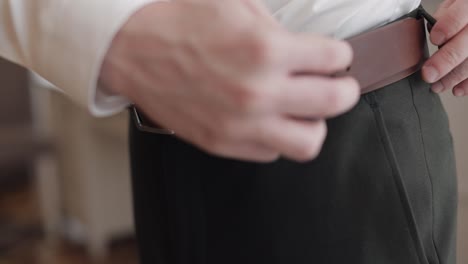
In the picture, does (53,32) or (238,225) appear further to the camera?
(238,225)

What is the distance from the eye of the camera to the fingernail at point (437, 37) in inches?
23.0

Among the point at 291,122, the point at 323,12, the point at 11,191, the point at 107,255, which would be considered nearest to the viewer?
the point at 291,122

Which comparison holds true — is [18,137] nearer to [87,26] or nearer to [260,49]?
[87,26]

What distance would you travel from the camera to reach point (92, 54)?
44 centimetres

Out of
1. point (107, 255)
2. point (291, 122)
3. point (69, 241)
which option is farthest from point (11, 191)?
point (291, 122)

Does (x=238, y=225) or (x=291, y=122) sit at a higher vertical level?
(x=291, y=122)

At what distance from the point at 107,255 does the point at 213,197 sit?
1.74m

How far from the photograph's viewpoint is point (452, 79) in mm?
605

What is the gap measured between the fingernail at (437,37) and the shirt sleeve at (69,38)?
0.95ft

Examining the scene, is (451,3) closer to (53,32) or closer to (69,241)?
(53,32)

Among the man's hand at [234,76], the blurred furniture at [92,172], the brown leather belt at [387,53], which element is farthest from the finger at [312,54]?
the blurred furniture at [92,172]

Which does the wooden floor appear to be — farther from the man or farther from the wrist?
the wrist

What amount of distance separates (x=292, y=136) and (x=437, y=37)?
0.27 metres

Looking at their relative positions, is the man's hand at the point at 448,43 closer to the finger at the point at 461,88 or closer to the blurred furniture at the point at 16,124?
the finger at the point at 461,88
